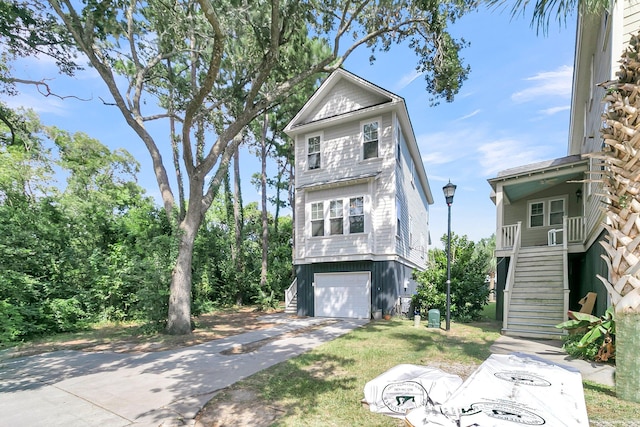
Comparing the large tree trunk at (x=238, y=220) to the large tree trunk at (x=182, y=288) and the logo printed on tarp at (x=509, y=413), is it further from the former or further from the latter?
the logo printed on tarp at (x=509, y=413)

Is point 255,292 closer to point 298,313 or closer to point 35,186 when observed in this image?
point 298,313

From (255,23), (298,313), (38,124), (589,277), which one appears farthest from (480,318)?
(38,124)

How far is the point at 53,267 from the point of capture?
32.9ft

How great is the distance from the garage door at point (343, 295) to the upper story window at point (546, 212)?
841 cm

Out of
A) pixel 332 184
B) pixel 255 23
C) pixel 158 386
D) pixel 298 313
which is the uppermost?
pixel 255 23

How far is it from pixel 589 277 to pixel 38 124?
110ft

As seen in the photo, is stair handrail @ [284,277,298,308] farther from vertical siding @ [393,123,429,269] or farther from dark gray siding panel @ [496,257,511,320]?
dark gray siding panel @ [496,257,511,320]

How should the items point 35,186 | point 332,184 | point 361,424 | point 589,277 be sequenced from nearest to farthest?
point 361,424, point 589,277, point 332,184, point 35,186

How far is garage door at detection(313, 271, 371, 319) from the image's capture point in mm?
12789

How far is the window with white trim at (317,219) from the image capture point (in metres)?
14.0

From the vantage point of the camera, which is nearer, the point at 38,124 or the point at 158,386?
the point at 158,386

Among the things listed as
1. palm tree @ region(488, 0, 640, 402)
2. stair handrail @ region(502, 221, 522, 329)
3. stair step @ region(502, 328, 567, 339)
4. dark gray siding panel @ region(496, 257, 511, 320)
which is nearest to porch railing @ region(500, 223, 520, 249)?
stair handrail @ region(502, 221, 522, 329)

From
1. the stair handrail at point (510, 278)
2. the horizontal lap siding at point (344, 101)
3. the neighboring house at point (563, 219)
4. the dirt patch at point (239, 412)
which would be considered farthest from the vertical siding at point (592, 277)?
the horizontal lap siding at point (344, 101)

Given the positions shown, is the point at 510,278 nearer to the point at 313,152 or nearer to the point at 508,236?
the point at 508,236
